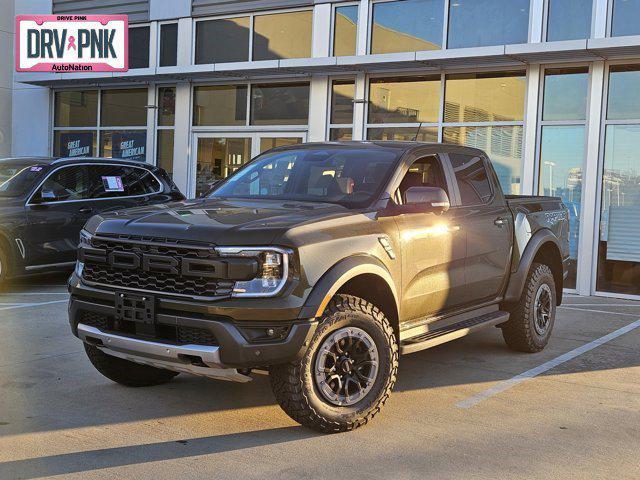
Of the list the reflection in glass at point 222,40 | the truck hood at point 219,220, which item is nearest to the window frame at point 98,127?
the reflection in glass at point 222,40

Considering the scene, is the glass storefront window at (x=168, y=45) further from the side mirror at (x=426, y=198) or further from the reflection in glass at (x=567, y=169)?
the side mirror at (x=426, y=198)

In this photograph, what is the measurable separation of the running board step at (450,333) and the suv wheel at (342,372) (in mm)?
254

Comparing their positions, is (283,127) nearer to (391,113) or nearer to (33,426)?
(391,113)

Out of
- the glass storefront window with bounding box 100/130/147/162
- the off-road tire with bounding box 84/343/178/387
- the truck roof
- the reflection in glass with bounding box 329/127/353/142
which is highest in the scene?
the reflection in glass with bounding box 329/127/353/142

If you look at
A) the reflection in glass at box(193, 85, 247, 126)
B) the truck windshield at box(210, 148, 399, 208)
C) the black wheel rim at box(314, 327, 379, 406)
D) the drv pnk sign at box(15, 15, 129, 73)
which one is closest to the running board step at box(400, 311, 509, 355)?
the black wheel rim at box(314, 327, 379, 406)

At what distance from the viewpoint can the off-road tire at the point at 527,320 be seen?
6535mm

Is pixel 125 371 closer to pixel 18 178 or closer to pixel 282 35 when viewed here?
pixel 18 178

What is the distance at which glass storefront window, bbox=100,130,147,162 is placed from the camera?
1544 cm

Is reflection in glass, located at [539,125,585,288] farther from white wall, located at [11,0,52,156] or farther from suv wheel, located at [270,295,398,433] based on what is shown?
white wall, located at [11,0,52,156]

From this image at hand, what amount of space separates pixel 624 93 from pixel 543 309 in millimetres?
5110

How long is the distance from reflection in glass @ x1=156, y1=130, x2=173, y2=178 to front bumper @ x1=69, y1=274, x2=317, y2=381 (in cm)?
1101

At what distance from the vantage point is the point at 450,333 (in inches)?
212

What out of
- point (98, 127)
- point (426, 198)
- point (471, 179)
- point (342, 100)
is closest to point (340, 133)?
point (342, 100)

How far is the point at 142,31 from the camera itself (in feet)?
50.7
